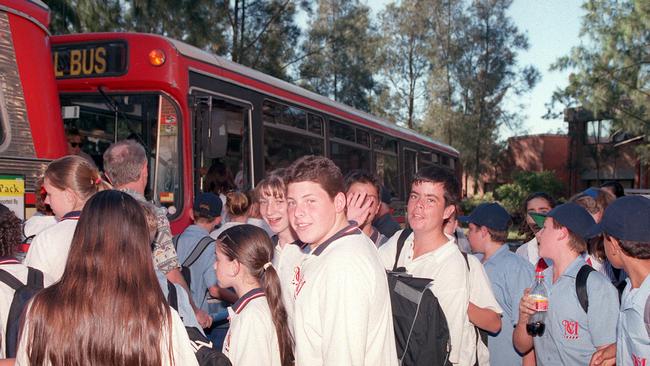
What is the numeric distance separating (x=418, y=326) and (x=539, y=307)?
0.85 meters

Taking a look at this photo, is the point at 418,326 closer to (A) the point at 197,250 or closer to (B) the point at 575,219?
(B) the point at 575,219

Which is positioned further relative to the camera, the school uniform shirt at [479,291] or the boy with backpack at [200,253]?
the boy with backpack at [200,253]

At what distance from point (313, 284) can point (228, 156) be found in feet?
16.2

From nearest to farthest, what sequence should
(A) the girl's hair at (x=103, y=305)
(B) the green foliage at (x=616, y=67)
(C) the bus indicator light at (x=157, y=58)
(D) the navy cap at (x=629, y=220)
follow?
(A) the girl's hair at (x=103, y=305), (D) the navy cap at (x=629, y=220), (C) the bus indicator light at (x=157, y=58), (B) the green foliage at (x=616, y=67)

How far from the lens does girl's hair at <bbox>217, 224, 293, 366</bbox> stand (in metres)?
3.03

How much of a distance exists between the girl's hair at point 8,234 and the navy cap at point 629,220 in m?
2.83

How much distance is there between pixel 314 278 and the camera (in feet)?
7.93

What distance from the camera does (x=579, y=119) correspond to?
126 feet

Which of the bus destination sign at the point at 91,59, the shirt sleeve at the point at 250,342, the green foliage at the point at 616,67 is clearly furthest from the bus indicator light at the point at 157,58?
→ the green foliage at the point at 616,67

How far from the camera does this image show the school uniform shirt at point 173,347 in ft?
7.21

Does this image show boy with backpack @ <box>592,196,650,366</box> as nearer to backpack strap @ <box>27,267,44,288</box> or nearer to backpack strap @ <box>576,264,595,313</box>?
backpack strap @ <box>576,264,595,313</box>

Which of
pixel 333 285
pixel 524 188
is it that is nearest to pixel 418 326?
pixel 333 285

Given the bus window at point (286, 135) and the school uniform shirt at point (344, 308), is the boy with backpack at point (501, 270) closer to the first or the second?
the school uniform shirt at point (344, 308)

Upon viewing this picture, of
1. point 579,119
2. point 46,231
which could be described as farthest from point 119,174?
point 579,119
